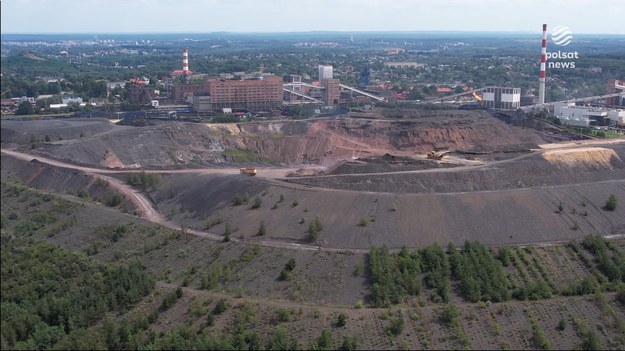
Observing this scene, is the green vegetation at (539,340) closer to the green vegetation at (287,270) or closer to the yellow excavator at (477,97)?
the green vegetation at (287,270)

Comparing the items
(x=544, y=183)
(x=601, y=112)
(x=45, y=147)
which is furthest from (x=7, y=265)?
(x=601, y=112)

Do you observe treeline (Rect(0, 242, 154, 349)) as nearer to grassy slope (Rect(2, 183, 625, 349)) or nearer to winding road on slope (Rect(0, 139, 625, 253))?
grassy slope (Rect(2, 183, 625, 349))

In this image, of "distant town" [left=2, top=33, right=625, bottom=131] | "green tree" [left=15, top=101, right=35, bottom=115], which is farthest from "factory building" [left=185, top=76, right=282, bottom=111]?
"green tree" [left=15, top=101, right=35, bottom=115]

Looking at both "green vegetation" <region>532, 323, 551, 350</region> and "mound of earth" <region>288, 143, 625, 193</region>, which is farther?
"mound of earth" <region>288, 143, 625, 193</region>

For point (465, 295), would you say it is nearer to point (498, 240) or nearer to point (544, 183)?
point (498, 240)

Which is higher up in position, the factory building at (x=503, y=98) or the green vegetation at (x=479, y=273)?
the factory building at (x=503, y=98)

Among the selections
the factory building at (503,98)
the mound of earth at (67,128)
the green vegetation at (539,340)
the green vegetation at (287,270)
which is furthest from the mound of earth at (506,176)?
the factory building at (503,98)
